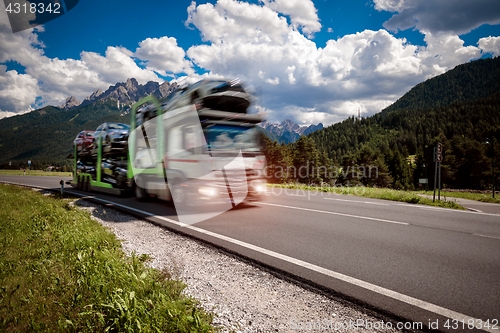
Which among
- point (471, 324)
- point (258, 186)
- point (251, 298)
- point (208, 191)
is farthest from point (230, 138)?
point (471, 324)

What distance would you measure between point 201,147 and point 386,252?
196 inches

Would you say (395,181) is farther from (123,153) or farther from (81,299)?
(81,299)

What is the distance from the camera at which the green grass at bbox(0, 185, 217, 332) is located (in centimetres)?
222

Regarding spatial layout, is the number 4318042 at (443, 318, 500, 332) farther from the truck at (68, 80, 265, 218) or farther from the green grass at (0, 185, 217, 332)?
the truck at (68, 80, 265, 218)

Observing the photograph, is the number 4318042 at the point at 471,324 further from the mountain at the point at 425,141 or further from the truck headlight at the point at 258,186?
the mountain at the point at 425,141

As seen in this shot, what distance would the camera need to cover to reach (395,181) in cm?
6744

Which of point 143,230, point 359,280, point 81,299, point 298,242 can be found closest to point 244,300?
point 359,280

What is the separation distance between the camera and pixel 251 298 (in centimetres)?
279

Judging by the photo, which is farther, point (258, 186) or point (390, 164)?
point (390, 164)

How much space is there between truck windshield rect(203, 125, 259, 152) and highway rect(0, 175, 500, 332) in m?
1.94

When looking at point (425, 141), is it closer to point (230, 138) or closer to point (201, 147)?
point (230, 138)

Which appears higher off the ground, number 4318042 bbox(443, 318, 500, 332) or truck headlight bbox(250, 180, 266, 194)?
truck headlight bbox(250, 180, 266, 194)

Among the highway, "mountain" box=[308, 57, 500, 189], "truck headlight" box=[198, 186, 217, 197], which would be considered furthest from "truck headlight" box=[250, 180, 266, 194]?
"mountain" box=[308, 57, 500, 189]

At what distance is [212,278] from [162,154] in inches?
211
